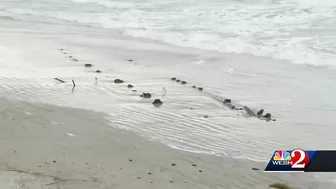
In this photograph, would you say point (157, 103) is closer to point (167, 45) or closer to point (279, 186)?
point (279, 186)

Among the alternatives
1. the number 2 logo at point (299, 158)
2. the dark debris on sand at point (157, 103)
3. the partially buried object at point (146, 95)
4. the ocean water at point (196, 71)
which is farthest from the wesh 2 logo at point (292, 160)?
the partially buried object at point (146, 95)

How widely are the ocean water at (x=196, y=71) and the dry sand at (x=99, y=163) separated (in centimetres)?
44

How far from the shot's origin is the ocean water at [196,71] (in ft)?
22.5

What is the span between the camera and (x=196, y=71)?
10.9 m

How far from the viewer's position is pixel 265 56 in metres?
13.3

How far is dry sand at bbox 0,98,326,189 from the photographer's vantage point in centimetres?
467

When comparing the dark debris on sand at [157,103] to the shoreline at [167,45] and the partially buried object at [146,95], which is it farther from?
the shoreline at [167,45]

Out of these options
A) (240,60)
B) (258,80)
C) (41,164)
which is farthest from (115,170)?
(240,60)

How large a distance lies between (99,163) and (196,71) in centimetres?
598

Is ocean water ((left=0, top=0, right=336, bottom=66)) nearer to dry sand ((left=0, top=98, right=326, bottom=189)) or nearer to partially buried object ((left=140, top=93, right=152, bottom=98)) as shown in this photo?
partially buried object ((left=140, top=93, right=152, bottom=98))

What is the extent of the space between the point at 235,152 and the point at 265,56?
7.76m

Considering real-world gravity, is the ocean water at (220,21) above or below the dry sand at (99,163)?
above

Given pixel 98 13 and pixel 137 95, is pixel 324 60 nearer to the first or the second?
pixel 137 95

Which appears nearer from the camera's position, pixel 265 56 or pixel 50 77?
pixel 50 77
